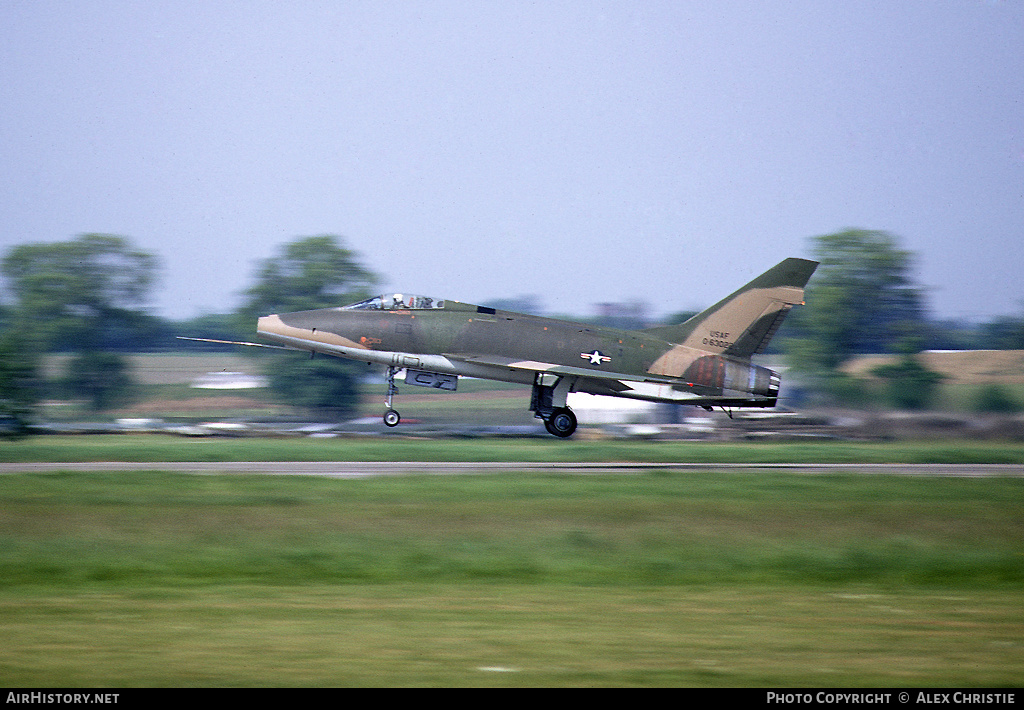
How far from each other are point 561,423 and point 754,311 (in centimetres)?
708

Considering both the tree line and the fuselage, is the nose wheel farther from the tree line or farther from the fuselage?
the tree line

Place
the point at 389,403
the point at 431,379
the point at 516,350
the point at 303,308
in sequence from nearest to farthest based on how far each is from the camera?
the point at 389,403
the point at 431,379
the point at 516,350
the point at 303,308

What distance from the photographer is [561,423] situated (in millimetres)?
30344

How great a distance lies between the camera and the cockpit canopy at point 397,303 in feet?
96.0

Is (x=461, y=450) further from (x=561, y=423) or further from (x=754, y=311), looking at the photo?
(x=754, y=311)

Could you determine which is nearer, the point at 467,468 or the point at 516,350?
the point at 467,468

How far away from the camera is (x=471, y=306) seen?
97.3 feet

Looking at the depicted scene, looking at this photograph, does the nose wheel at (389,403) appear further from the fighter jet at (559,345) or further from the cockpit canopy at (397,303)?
the cockpit canopy at (397,303)

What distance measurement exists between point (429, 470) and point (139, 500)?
7379mm

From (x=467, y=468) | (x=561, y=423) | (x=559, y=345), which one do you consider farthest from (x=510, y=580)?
(x=561, y=423)

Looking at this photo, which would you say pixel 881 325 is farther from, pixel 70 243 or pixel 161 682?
pixel 161 682

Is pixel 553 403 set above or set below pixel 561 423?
above

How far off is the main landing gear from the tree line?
20.0m

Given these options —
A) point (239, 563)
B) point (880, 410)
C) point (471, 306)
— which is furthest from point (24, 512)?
point (880, 410)
